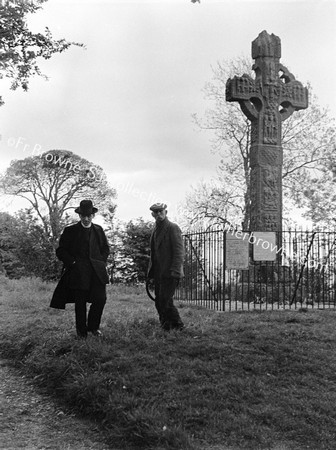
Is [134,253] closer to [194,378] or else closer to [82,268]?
[82,268]

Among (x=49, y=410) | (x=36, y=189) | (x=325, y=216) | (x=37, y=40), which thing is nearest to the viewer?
(x=49, y=410)

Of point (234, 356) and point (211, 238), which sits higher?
point (211, 238)

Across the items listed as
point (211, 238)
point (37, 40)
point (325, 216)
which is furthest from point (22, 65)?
point (325, 216)

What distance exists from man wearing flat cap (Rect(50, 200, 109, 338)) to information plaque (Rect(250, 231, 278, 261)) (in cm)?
598

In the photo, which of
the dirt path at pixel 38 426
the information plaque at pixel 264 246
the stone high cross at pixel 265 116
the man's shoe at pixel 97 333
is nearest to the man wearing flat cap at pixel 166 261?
the man's shoe at pixel 97 333

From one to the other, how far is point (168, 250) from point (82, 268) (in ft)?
4.62

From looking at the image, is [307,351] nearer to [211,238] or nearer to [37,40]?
[211,238]

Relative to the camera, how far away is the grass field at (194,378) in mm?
5098

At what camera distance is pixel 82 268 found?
8039mm

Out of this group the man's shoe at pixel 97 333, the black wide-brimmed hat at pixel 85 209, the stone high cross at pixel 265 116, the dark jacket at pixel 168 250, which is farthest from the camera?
the stone high cross at pixel 265 116

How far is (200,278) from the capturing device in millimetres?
15711

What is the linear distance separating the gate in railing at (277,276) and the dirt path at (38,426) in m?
7.13

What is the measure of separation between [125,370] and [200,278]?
911cm

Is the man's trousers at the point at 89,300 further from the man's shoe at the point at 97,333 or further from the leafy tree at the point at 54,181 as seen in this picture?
the leafy tree at the point at 54,181
